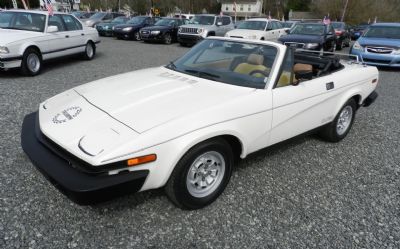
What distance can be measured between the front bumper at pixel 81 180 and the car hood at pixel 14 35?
5721 millimetres

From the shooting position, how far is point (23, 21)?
775cm

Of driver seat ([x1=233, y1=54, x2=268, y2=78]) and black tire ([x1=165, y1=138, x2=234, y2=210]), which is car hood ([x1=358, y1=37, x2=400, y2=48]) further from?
black tire ([x1=165, y1=138, x2=234, y2=210])

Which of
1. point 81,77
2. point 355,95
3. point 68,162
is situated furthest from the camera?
point 81,77

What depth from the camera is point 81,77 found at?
7.69 metres

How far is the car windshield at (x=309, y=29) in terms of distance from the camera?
11.9 metres

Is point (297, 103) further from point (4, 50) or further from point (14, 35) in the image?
point (14, 35)

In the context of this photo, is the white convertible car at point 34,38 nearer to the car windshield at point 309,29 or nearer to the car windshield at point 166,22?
the car windshield at point 166,22

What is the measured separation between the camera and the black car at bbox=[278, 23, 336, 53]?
35.5 ft

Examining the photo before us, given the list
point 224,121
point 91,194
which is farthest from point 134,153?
point 224,121

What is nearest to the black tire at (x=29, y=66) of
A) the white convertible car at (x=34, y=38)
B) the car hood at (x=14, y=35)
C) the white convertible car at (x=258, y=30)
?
the white convertible car at (x=34, y=38)

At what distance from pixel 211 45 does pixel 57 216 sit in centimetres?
265

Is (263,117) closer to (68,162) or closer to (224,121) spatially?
(224,121)

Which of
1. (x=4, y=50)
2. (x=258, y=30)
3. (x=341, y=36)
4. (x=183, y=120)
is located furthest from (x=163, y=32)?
(x=183, y=120)

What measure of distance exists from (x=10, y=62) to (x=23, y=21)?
67.1 inches
